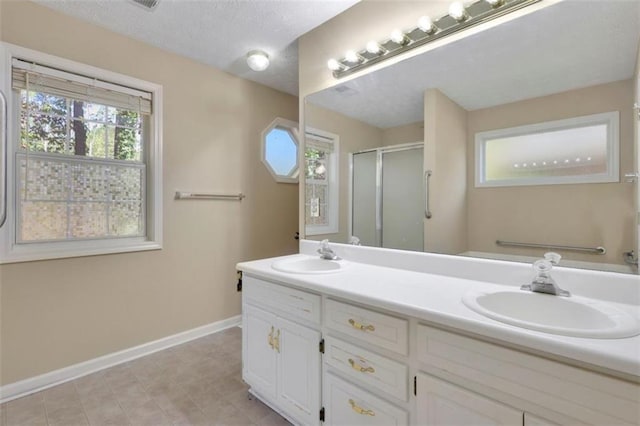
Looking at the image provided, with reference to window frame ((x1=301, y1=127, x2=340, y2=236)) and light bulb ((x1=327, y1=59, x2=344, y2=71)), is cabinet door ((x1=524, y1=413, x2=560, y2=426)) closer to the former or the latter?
window frame ((x1=301, y1=127, x2=340, y2=236))

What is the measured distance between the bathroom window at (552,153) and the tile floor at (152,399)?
1.72 meters

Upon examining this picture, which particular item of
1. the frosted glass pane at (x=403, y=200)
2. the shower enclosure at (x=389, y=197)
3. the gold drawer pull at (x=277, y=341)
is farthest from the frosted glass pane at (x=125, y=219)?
the frosted glass pane at (x=403, y=200)

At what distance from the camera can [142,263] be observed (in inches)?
92.5

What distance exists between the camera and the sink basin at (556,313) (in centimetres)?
82

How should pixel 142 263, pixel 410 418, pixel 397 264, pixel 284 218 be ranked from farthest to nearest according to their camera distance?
pixel 284 218 < pixel 142 263 < pixel 397 264 < pixel 410 418

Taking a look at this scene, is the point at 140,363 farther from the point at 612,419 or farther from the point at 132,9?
the point at 612,419

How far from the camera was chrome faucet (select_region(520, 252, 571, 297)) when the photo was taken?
3.66 ft

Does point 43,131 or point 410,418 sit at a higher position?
point 43,131

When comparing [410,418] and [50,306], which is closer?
[410,418]

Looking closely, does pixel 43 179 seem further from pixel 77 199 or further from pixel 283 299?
pixel 283 299

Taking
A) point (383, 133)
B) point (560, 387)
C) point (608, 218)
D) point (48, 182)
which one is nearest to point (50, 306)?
point (48, 182)

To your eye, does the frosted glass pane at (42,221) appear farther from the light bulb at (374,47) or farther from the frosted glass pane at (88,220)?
the light bulb at (374,47)

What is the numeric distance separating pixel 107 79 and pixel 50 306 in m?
1.63

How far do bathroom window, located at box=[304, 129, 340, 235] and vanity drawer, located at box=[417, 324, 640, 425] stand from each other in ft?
4.09
